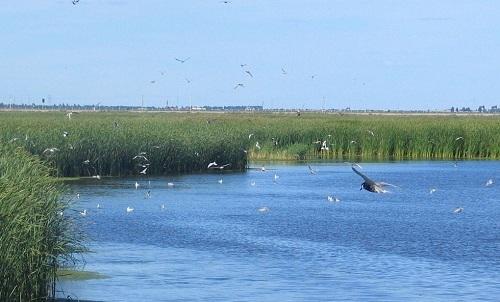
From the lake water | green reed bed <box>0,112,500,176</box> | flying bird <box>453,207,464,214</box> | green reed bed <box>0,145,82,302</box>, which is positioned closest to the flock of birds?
flying bird <box>453,207,464,214</box>

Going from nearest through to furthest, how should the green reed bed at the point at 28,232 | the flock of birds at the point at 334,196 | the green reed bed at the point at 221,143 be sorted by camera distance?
the green reed bed at the point at 28,232
the flock of birds at the point at 334,196
the green reed bed at the point at 221,143

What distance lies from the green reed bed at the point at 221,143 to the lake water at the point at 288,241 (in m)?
Result: 1.48

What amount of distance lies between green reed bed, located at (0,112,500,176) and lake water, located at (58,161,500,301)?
1.48 meters

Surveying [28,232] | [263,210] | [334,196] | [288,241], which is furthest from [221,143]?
[28,232]

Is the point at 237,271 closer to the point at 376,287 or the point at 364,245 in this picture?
the point at 376,287

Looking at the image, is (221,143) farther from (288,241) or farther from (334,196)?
(288,241)

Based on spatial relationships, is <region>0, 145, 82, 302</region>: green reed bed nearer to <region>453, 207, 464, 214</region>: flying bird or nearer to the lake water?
the lake water

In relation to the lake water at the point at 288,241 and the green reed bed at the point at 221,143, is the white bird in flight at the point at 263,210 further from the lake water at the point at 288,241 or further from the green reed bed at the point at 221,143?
the green reed bed at the point at 221,143

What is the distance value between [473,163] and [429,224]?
23886mm

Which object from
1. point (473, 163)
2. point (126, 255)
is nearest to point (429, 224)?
point (126, 255)

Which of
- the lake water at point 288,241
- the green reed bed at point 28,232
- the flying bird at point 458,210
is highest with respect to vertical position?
the green reed bed at point 28,232

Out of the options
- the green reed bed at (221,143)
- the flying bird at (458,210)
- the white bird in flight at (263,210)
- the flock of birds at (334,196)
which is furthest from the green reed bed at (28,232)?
the green reed bed at (221,143)

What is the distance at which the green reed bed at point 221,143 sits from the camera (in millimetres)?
38688

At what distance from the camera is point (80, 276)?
18.4m
